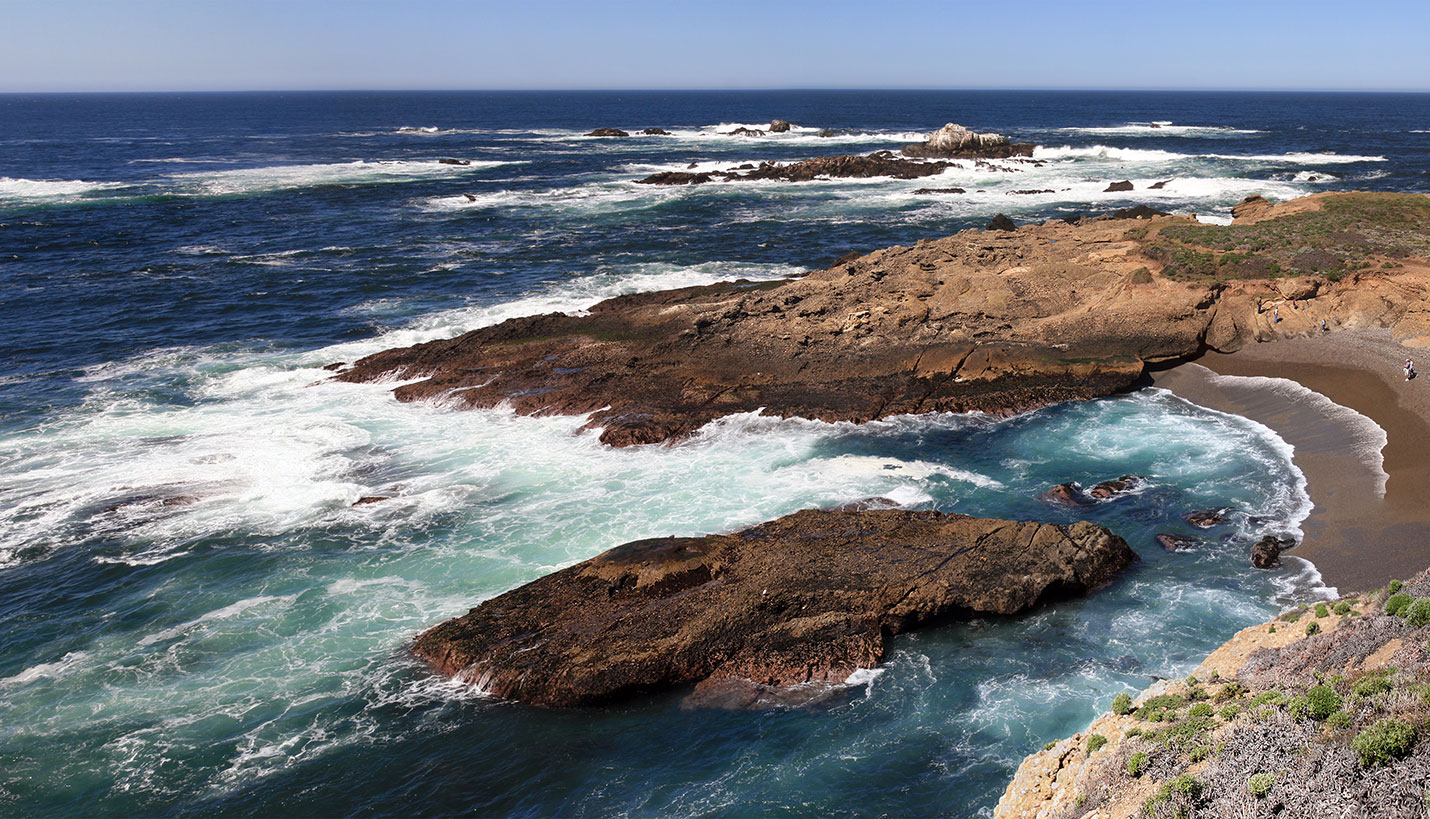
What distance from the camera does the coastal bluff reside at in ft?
94.7

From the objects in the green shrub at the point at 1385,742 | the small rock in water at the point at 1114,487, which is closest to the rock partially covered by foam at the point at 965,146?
the small rock in water at the point at 1114,487

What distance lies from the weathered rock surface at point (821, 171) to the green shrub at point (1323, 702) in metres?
76.4

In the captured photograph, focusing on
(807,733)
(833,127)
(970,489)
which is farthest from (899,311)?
(833,127)

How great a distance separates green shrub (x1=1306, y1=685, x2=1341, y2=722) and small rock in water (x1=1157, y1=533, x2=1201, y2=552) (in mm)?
10323

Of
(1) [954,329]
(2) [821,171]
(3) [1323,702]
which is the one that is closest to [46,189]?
(2) [821,171]

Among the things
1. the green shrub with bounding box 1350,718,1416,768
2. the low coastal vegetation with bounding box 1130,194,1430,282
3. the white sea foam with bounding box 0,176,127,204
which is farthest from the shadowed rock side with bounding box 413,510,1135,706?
the white sea foam with bounding box 0,176,127,204

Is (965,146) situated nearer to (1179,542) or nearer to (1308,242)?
(1308,242)

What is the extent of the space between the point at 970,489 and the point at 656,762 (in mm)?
12540

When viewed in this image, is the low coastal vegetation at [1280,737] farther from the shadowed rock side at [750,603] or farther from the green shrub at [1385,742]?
the shadowed rock side at [750,603]

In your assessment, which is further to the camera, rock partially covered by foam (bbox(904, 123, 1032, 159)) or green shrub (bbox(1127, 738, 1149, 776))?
rock partially covered by foam (bbox(904, 123, 1032, 159))

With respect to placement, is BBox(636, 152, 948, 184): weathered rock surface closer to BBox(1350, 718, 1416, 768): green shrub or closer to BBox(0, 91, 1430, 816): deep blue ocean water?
BBox(0, 91, 1430, 816): deep blue ocean water

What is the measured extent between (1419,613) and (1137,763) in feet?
14.6

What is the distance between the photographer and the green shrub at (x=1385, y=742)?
28.9ft

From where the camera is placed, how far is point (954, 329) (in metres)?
30.8
